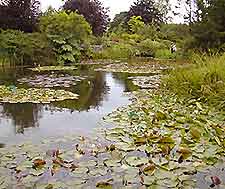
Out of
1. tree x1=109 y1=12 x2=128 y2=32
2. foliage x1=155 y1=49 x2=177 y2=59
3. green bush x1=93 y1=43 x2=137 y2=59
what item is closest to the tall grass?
foliage x1=155 y1=49 x2=177 y2=59

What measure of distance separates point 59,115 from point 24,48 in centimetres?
1155

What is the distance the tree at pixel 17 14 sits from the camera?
18.6 meters

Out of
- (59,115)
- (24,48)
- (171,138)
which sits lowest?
(59,115)

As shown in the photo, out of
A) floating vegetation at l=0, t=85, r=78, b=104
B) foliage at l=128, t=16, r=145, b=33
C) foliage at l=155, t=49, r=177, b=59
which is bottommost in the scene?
floating vegetation at l=0, t=85, r=78, b=104

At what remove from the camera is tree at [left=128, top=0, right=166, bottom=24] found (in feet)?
109

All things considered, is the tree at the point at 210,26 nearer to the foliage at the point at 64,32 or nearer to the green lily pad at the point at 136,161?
the foliage at the point at 64,32

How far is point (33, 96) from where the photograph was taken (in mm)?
7969

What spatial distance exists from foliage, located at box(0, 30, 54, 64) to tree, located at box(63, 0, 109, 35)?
21.5ft

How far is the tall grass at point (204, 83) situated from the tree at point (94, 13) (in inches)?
683

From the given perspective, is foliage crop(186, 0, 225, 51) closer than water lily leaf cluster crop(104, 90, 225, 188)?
No

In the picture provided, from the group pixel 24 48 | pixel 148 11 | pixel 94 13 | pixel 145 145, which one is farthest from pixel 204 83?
pixel 148 11

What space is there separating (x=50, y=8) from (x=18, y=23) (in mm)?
3554

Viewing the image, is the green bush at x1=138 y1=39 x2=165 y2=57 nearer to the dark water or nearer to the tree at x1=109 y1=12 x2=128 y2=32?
the tree at x1=109 y1=12 x2=128 y2=32

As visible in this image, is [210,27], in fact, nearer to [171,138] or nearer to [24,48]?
[24,48]
